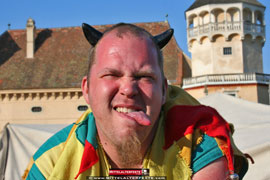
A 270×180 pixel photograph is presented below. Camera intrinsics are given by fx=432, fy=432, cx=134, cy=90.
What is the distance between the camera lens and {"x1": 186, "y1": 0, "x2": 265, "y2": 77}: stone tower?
31.8 meters

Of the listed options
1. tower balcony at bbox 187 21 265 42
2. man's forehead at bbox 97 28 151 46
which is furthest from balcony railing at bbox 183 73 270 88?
man's forehead at bbox 97 28 151 46

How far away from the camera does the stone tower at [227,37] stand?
31.8 metres

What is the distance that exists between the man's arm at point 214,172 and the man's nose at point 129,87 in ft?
1.46

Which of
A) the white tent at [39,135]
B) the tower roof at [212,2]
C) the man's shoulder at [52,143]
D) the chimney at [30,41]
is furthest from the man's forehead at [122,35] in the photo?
the chimney at [30,41]

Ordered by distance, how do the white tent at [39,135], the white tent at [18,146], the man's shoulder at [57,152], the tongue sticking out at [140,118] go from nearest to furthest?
1. the tongue sticking out at [140,118]
2. the man's shoulder at [57,152]
3. the white tent at [39,135]
4. the white tent at [18,146]

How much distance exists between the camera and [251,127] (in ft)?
15.6

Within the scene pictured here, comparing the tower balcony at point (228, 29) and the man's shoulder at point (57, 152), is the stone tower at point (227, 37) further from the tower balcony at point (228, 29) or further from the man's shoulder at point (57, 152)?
the man's shoulder at point (57, 152)

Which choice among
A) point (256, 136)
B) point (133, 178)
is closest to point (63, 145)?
point (133, 178)

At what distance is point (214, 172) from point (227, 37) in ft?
102

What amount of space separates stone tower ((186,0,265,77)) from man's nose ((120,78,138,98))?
30.5m

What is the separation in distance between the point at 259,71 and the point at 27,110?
17.5m

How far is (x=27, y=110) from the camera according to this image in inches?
1256

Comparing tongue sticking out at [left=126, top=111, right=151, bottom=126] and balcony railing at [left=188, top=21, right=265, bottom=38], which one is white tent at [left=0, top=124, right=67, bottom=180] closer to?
tongue sticking out at [left=126, top=111, right=151, bottom=126]

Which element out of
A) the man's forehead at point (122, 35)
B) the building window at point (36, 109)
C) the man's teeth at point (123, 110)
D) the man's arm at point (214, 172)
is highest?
the building window at point (36, 109)
